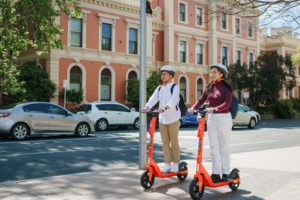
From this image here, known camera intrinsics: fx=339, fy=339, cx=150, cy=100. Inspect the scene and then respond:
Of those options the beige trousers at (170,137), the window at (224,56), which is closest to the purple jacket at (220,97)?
the beige trousers at (170,137)

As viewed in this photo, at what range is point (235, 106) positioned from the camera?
527cm

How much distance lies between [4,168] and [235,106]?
5.32 meters

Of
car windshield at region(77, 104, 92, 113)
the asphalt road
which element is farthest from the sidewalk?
car windshield at region(77, 104, 92, 113)

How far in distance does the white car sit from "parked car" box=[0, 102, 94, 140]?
430 centimetres

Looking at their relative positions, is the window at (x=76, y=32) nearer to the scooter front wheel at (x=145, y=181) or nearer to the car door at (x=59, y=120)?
the car door at (x=59, y=120)

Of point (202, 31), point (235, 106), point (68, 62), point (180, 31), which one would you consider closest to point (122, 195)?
point (235, 106)

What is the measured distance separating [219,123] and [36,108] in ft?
34.3

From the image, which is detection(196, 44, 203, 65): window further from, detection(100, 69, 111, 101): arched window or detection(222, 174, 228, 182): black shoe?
detection(222, 174, 228, 182): black shoe

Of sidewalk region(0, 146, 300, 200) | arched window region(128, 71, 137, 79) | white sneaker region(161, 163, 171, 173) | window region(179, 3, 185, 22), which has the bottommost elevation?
sidewalk region(0, 146, 300, 200)

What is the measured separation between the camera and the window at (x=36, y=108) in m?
Answer: 13.7

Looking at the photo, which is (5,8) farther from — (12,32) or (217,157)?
(217,157)

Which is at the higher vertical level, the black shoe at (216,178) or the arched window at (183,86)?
the arched window at (183,86)

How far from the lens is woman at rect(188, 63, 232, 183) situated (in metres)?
5.18

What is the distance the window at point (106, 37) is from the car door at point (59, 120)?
47.1ft
